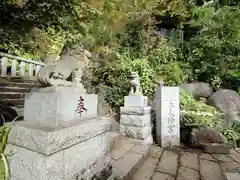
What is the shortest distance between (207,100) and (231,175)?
3.79m

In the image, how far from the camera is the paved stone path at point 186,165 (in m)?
2.96

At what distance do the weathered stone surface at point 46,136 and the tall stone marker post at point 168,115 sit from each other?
9.23 feet

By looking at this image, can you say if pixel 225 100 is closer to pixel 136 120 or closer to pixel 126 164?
pixel 136 120

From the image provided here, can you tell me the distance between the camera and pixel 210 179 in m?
2.88

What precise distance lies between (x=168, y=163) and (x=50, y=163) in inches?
103

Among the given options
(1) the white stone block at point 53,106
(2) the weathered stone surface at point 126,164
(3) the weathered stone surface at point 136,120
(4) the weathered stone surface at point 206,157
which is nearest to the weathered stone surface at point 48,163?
(1) the white stone block at point 53,106

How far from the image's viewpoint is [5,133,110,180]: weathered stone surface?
141cm

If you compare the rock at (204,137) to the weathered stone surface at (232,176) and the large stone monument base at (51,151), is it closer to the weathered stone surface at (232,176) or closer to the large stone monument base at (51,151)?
the weathered stone surface at (232,176)

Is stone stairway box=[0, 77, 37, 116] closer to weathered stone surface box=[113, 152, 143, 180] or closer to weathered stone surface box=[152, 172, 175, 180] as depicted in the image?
weathered stone surface box=[113, 152, 143, 180]

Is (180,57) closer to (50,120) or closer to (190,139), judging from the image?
(190,139)

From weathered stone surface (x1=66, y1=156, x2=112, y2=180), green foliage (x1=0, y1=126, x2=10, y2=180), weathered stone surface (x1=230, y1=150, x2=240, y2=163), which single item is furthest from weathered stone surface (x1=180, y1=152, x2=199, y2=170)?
green foliage (x1=0, y1=126, x2=10, y2=180)

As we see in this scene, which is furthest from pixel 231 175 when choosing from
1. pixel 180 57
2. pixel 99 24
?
pixel 99 24

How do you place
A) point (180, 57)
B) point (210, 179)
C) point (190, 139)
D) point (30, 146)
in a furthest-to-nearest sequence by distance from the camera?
point (180, 57) → point (190, 139) → point (210, 179) → point (30, 146)

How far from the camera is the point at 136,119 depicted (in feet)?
14.3
